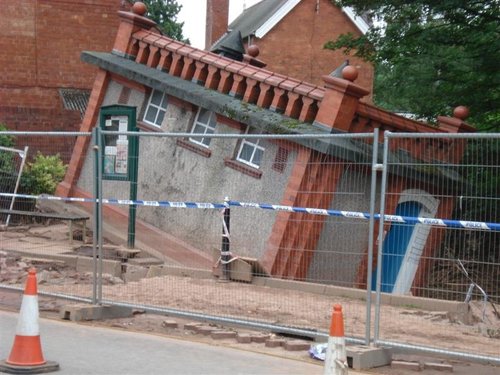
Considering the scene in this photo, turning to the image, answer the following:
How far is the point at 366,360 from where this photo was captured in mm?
8117

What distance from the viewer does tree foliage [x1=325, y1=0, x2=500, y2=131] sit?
16.2 meters

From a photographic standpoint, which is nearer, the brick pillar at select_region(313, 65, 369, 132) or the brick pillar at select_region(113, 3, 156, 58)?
the brick pillar at select_region(313, 65, 369, 132)

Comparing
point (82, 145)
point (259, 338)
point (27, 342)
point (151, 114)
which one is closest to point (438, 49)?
point (151, 114)

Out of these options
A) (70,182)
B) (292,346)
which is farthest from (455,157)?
(70,182)

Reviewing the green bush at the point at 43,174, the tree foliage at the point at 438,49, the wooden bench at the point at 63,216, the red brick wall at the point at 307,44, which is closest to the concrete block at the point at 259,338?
the wooden bench at the point at 63,216

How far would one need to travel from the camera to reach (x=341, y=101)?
44.9ft

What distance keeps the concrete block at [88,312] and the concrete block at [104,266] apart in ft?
5.59

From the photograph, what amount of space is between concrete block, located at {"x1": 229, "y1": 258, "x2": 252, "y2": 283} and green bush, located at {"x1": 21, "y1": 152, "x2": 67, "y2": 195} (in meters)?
6.66

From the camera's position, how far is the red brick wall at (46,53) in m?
24.6

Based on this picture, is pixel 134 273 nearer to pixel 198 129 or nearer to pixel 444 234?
pixel 198 129

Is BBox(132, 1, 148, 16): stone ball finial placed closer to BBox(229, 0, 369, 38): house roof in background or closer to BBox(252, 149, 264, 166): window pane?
BBox(252, 149, 264, 166): window pane

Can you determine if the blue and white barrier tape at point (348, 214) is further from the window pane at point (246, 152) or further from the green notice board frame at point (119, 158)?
the window pane at point (246, 152)

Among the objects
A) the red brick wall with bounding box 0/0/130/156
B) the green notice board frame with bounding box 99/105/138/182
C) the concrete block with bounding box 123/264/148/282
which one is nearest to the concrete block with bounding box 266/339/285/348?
the green notice board frame with bounding box 99/105/138/182

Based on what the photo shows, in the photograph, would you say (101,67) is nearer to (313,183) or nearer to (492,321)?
(313,183)
